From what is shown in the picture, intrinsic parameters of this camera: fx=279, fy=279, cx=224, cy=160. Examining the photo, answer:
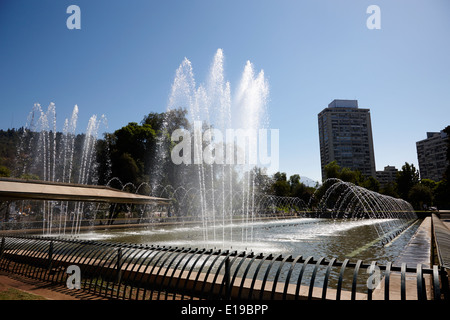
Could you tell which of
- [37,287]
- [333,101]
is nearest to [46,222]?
[37,287]

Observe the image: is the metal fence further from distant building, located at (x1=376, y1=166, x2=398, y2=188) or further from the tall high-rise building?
distant building, located at (x1=376, y1=166, x2=398, y2=188)

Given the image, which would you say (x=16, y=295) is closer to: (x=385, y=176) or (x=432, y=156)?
(x=432, y=156)

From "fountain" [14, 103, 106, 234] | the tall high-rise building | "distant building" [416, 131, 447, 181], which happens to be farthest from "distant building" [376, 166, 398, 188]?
"fountain" [14, 103, 106, 234]

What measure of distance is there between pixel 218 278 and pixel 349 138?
144m

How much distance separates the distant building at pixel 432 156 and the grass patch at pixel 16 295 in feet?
524

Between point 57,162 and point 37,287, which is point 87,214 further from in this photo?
point 37,287

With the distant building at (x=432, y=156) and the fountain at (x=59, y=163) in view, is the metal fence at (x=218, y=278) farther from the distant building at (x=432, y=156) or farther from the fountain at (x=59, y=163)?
the distant building at (x=432, y=156)

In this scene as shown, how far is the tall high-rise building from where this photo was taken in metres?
134

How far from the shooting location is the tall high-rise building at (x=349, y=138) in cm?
13412

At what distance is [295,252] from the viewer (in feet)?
34.4

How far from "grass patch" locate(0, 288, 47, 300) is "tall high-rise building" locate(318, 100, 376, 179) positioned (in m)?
138

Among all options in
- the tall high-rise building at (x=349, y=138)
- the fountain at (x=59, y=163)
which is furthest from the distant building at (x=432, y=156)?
the fountain at (x=59, y=163)
